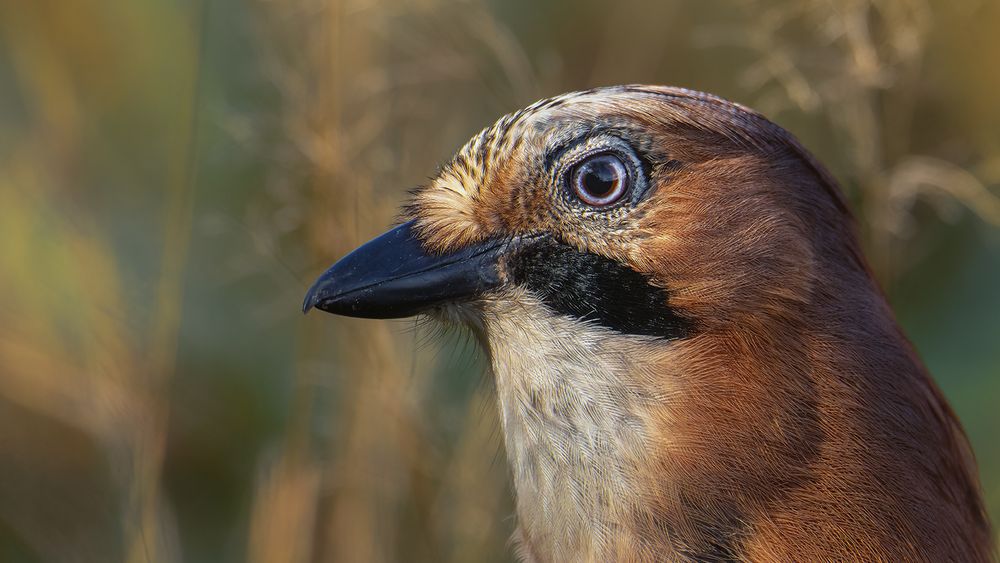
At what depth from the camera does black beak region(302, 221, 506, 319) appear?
8.39 feet

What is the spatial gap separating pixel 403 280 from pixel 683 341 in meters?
0.60

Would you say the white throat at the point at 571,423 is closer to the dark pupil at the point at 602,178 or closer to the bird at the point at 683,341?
the bird at the point at 683,341

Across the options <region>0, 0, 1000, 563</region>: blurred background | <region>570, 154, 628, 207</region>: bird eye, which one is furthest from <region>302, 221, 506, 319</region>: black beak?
<region>0, 0, 1000, 563</region>: blurred background

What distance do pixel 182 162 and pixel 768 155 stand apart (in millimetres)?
1804

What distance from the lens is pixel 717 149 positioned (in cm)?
250

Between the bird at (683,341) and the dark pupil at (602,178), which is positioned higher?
the dark pupil at (602,178)

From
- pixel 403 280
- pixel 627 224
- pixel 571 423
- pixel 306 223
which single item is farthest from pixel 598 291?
pixel 306 223

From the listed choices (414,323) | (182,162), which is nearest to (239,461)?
(182,162)

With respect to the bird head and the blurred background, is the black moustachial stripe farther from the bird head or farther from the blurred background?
the blurred background

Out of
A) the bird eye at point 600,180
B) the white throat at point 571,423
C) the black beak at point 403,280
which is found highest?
the bird eye at point 600,180

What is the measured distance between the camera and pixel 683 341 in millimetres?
2418

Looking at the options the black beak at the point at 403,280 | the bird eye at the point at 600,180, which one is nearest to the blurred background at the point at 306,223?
the black beak at the point at 403,280

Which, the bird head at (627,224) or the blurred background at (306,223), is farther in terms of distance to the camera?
the blurred background at (306,223)

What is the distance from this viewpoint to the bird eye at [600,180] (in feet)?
8.14
